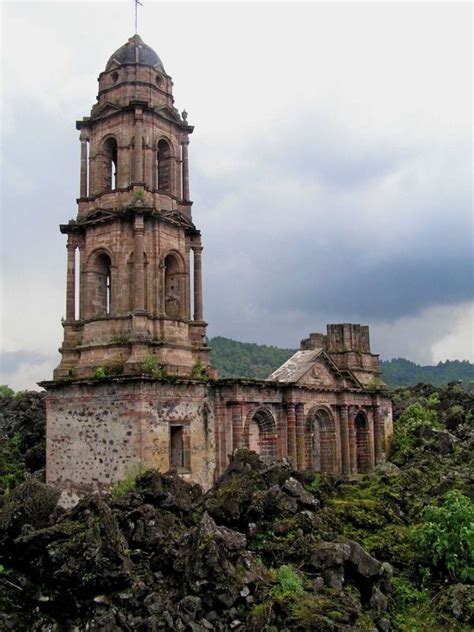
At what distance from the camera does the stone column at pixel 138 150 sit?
22109 millimetres

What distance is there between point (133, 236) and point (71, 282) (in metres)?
3.22

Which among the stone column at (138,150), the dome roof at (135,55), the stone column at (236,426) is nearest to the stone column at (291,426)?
the stone column at (236,426)

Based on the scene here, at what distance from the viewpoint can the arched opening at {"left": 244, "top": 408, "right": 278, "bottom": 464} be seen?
23.8 meters

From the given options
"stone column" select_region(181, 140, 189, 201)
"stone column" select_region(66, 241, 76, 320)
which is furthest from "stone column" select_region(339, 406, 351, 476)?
"stone column" select_region(66, 241, 76, 320)

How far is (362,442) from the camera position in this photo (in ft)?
103

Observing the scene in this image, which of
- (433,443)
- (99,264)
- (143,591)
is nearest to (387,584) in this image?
(143,591)

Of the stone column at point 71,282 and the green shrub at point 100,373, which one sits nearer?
the green shrub at point 100,373

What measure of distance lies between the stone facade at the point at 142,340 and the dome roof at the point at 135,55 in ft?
0.20

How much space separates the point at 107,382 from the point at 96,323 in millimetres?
2806

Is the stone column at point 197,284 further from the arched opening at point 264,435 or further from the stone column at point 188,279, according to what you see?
the arched opening at point 264,435

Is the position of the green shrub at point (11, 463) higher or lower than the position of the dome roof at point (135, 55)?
lower

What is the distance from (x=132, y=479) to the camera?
60.3 ft

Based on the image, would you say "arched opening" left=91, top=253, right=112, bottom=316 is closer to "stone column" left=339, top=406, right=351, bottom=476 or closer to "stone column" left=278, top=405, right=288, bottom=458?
"stone column" left=278, top=405, right=288, bottom=458

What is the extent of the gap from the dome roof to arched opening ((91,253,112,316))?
7.93 m
